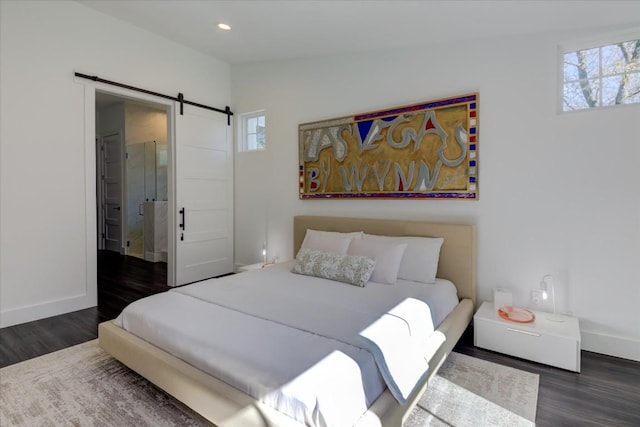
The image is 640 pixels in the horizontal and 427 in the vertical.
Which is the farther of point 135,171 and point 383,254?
point 135,171

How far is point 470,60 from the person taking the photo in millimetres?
3135

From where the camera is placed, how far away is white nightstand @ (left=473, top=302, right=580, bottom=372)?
234cm

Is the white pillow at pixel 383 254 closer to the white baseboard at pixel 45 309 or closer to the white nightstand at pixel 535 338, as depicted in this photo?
the white nightstand at pixel 535 338

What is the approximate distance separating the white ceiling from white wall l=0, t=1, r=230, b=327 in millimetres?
439

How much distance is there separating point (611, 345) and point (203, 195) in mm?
4666

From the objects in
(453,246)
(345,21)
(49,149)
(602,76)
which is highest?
(345,21)

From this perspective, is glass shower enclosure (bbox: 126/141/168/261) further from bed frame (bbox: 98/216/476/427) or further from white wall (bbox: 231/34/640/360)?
bed frame (bbox: 98/216/476/427)

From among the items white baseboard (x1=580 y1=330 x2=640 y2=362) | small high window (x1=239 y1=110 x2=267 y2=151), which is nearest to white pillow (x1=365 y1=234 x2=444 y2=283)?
white baseboard (x1=580 y1=330 x2=640 y2=362)

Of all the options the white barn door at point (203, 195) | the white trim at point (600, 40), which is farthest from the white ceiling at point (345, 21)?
the white barn door at point (203, 195)

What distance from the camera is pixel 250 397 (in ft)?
4.96

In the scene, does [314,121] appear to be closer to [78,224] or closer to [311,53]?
[311,53]

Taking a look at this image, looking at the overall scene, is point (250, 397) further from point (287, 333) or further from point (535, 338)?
point (535, 338)

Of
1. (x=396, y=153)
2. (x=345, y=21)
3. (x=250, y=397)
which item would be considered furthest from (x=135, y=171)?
(x=250, y=397)

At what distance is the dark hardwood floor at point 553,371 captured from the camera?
189cm
